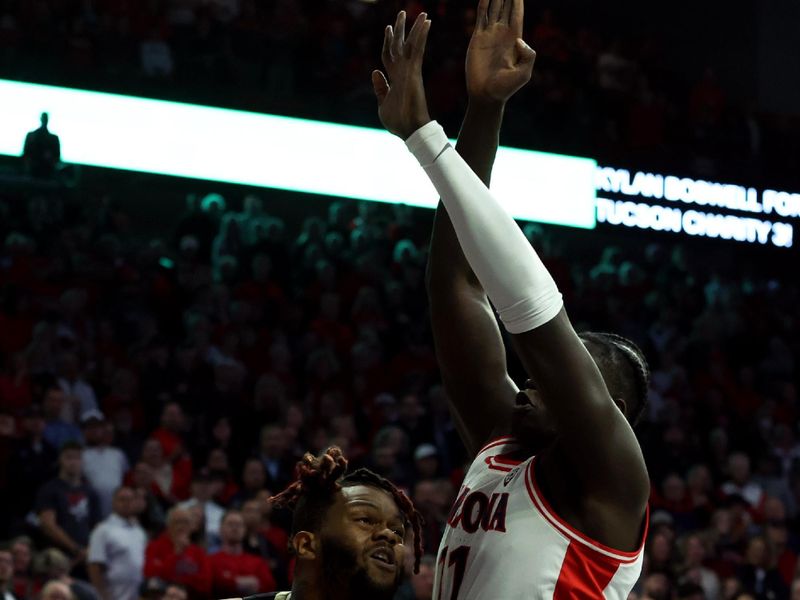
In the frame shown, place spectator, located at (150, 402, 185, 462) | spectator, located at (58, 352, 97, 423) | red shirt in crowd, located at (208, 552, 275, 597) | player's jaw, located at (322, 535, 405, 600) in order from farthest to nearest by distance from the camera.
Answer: spectator, located at (58, 352, 97, 423)
spectator, located at (150, 402, 185, 462)
red shirt in crowd, located at (208, 552, 275, 597)
player's jaw, located at (322, 535, 405, 600)

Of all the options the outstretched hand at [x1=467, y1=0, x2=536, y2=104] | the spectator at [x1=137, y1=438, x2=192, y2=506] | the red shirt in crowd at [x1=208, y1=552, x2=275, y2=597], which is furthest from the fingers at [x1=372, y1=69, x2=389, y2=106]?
the spectator at [x1=137, y1=438, x2=192, y2=506]

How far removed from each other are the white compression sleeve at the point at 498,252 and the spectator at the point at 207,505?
5815 mm

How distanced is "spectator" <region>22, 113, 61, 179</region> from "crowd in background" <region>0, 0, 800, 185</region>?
0.46 meters

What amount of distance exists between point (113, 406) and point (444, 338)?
21.5 ft

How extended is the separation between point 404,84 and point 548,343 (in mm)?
608

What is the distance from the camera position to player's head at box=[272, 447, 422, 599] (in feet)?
9.64

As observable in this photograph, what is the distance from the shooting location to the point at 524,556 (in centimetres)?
256

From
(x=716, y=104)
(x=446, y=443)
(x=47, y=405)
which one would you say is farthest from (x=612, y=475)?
(x=716, y=104)

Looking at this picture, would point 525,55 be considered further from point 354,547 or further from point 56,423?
point 56,423

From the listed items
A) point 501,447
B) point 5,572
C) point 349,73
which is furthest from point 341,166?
point 501,447

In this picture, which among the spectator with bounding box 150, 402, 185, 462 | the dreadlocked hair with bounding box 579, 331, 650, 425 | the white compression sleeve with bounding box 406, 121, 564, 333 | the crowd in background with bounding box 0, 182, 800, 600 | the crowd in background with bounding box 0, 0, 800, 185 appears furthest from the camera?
the crowd in background with bounding box 0, 0, 800, 185


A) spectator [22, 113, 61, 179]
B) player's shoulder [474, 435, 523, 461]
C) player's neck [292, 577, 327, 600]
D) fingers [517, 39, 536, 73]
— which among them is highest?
spectator [22, 113, 61, 179]

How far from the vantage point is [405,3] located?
15.1m

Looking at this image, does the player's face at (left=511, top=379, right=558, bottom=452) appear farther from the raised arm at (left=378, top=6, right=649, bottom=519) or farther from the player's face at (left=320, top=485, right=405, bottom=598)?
the player's face at (left=320, top=485, right=405, bottom=598)
